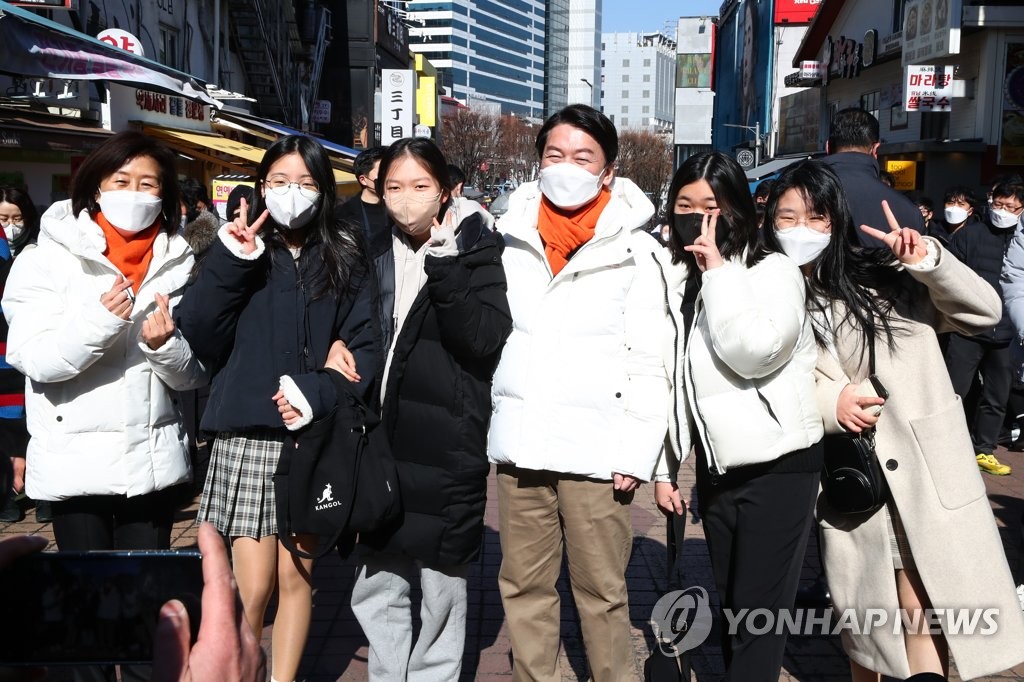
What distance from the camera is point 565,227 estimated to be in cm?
372

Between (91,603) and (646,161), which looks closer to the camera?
(91,603)

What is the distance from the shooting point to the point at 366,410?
3588mm

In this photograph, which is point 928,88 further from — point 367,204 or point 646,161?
point 646,161

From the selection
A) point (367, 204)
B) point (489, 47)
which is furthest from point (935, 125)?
point (489, 47)

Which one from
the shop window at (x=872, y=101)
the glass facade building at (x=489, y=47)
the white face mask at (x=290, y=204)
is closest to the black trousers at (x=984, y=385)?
the white face mask at (x=290, y=204)

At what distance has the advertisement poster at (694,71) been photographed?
76500mm

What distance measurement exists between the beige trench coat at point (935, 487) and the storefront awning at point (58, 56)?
7712 mm

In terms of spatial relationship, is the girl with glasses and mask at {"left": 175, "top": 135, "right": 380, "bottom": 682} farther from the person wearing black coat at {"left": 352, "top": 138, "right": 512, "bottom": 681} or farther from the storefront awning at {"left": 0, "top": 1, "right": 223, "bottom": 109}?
the storefront awning at {"left": 0, "top": 1, "right": 223, "bottom": 109}

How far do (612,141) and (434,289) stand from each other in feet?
3.07

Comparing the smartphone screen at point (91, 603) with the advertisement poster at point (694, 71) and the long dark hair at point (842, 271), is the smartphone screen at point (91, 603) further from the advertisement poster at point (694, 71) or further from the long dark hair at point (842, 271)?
the advertisement poster at point (694, 71)

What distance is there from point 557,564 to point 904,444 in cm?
134

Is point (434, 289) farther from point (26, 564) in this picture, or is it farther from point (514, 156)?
point (514, 156)

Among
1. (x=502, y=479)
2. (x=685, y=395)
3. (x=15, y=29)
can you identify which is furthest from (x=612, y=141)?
(x=15, y=29)

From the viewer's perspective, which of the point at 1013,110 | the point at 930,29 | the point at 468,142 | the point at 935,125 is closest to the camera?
the point at 1013,110
